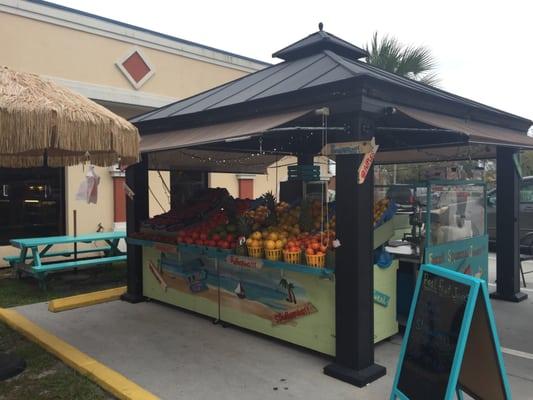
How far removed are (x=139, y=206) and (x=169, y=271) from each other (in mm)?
1168

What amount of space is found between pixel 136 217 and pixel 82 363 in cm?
273

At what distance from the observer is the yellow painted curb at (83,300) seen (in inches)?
245

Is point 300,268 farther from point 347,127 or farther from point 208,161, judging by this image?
point 208,161

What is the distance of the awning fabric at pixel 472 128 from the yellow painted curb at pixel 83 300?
5029mm

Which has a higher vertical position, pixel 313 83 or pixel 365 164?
pixel 313 83

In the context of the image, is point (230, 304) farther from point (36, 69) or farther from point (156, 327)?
point (36, 69)

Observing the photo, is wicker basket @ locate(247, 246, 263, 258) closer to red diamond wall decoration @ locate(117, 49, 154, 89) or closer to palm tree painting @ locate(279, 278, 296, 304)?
palm tree painting @ locate(279, 278, 296, 304)

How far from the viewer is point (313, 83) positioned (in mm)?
4086

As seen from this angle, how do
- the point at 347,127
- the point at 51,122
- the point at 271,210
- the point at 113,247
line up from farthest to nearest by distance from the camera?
1. the point at 113,247
2. the point at 271,210
3. the point at 347,127
4. the point at 51,122

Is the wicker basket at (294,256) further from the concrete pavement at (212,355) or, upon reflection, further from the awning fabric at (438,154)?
the awning fabric at (438,154)

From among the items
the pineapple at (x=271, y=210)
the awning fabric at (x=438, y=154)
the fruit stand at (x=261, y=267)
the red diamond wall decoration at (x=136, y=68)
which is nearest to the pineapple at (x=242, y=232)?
the fruit stand at (x=261, y=267)

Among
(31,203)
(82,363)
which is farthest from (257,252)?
(31,203)

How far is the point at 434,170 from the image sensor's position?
17.8 feet

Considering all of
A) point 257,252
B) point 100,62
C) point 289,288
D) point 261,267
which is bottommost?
point 289,288
